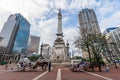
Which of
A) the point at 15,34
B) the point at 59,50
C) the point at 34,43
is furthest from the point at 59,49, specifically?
the point at 34,43

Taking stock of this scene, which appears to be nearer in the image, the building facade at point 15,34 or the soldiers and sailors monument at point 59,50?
the soldiers and sailors monument at point 59,50

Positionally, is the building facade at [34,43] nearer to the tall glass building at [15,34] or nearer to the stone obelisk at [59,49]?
the tall glass building at [15,34]

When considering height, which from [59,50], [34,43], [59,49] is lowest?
[59,50]

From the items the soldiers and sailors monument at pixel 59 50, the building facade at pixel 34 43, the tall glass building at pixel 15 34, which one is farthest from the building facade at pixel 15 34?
the soldiers and sailors monument at pixel 59 50

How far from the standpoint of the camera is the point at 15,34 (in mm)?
119375

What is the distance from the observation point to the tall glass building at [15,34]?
4612 inches

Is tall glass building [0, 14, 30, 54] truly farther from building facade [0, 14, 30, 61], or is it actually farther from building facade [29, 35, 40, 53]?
building facade [29, 35, 40, 53]

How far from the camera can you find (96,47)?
32.2 meters

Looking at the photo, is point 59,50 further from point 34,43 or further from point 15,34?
point 34,43

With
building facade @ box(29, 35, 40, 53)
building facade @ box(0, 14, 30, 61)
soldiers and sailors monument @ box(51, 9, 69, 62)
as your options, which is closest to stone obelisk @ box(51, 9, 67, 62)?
soldiers and sailors monument @ box(51, 9, 69, 62)

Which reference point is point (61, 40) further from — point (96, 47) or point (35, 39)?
point (35, 39)

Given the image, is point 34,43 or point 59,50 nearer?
point 59,50

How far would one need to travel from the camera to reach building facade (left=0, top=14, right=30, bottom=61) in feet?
384

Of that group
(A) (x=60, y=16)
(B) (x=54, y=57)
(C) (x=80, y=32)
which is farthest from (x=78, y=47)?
(A) (x=60, y=16)
